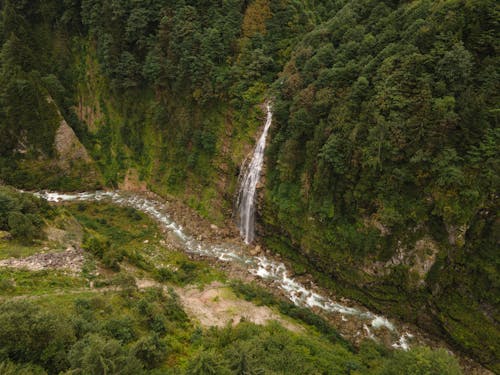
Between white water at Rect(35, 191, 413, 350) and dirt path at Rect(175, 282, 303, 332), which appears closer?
dirt path at Rect(175, 282, 303, 332)

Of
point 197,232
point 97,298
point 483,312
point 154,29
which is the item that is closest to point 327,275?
point 483,312

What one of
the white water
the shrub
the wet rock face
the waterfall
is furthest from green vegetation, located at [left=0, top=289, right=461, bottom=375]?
the waterfall

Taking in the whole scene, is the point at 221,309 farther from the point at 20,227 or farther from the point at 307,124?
the point at 307,124

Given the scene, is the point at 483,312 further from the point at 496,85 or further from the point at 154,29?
the point at 154,29

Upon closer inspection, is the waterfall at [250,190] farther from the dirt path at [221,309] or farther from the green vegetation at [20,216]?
the green vegetation at [20,216]

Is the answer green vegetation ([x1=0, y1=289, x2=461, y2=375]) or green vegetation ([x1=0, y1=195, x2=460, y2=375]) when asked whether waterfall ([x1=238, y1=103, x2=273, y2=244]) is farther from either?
green vegetation ([x1=0, y1=289, x2=461, y2=375])

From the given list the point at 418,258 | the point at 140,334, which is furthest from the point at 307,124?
the point at 140,334
